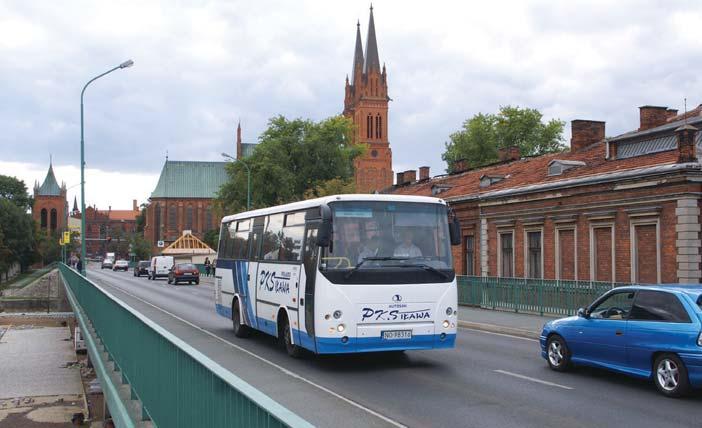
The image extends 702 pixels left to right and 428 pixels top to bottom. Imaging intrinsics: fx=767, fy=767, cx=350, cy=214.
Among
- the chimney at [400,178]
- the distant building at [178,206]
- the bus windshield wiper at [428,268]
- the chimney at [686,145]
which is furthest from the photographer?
the distant building at [178,206]

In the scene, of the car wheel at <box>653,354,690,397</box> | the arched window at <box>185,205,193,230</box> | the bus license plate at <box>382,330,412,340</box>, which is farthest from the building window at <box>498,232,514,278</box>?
the arched window at <box>185,205,193,230</box>

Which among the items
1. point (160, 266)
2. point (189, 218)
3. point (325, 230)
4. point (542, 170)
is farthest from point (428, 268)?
point (189, 218)

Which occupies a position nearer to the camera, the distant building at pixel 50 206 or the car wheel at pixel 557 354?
the car wheel at pixel 557 354

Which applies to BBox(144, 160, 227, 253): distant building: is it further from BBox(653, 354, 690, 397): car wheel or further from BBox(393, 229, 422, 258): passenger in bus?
BBox(653, 354, 690, 397): car wheel

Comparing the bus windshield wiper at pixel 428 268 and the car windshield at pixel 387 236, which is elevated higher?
the car windshield at pixel 387 236

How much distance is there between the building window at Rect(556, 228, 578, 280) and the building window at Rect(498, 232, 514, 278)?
3.22m

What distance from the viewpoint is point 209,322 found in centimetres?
2209

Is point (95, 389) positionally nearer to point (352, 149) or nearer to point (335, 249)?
point (335, 249)

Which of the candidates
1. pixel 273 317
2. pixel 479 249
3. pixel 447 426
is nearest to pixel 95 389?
pixel 273 317

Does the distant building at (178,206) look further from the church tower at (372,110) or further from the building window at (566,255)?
the building window at (566,255)

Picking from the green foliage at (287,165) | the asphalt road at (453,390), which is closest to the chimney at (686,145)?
the asphalt road at (453,390)

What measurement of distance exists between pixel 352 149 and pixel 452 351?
66920mm

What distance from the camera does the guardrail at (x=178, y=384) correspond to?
A: 406cm

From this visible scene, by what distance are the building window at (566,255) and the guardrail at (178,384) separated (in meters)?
19.8
